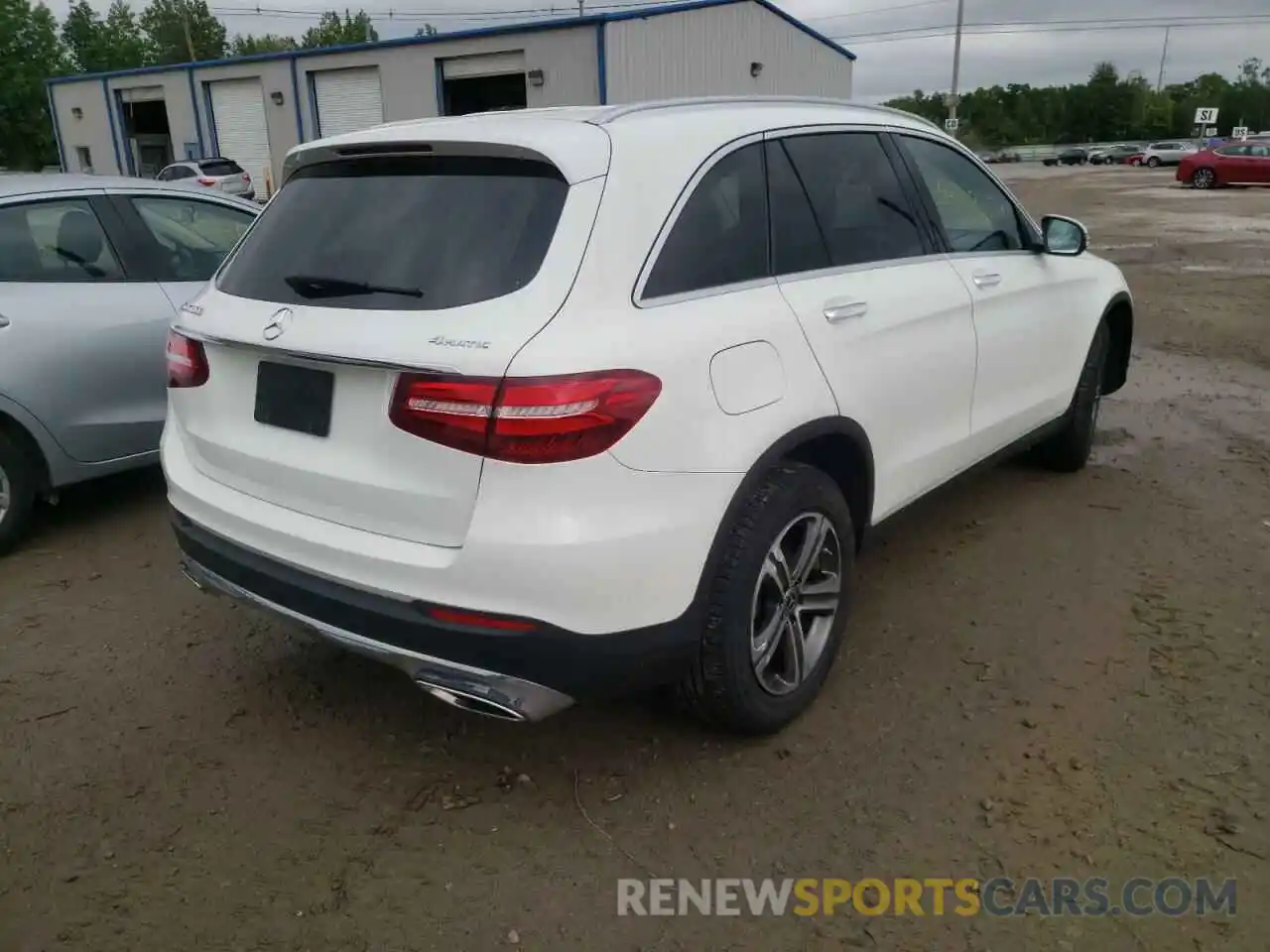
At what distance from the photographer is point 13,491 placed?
4480mm

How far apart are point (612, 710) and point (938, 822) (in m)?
1.07

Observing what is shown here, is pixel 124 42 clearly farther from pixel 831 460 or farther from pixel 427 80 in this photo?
pixel 831 460

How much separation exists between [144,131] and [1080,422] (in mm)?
39594

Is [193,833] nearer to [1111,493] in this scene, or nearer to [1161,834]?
[1161,834]

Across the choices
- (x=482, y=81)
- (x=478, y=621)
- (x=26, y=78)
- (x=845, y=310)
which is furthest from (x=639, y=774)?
(x=26, y=78)

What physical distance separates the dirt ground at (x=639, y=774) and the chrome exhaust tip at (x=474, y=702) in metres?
0.45

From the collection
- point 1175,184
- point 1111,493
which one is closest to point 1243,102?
point 1175,184

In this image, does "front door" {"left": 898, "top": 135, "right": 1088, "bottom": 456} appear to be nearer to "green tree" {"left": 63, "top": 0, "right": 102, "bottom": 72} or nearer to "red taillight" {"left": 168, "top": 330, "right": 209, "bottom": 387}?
"red taillight" {"left": 168, "top": 330, "right": 209, "bottom": 387}

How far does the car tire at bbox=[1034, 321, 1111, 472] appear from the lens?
16.4ft

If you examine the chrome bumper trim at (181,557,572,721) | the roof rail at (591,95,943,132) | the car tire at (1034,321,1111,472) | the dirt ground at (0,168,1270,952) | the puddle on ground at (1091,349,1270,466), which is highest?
the roof rail at (591,95,943,132)

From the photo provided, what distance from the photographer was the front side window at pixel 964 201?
393cm

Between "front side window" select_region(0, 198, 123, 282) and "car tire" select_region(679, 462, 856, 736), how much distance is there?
366cm

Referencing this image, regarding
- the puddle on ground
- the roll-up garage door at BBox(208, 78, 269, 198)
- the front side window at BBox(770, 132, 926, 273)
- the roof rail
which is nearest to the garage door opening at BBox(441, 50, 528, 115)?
the roll-up garage door at BBox(208, 78, 269, 198)

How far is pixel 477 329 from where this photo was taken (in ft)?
7.72
